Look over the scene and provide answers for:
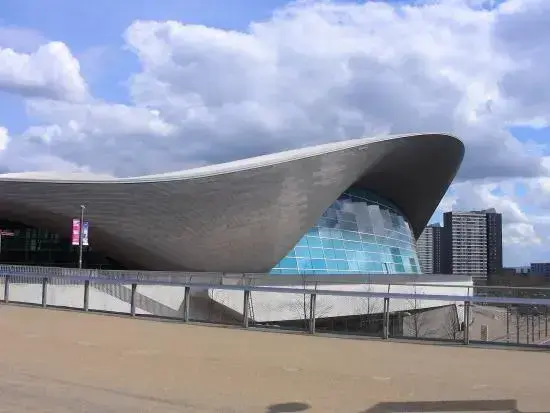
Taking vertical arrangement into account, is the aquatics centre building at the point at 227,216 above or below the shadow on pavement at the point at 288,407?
above

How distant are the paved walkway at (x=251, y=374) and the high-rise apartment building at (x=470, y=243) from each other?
3826 inches

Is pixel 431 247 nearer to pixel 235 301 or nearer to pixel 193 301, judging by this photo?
pixel 235 301

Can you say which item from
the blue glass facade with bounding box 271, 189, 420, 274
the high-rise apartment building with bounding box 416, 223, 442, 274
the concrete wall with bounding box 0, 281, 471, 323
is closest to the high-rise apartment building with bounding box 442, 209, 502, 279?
the high-rise apartment building with bounding box 416, 223, 442, 274

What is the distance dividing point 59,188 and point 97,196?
2147 millimetres

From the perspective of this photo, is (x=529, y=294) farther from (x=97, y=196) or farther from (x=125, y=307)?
(x=97, y=196)

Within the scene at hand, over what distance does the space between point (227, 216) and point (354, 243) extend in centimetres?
1085

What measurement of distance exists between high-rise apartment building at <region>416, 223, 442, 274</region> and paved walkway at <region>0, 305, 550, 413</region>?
4007 inches

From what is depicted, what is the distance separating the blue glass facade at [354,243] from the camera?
4056cm

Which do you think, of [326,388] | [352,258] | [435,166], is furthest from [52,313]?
[435,166]

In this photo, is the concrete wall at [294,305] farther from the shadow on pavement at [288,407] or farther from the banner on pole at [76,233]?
the shadow on pavement at [288,407]

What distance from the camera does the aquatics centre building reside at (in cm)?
3531

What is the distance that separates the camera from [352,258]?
42.6m

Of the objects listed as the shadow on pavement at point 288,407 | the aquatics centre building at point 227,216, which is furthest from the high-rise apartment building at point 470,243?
the shadow on pavement at point 288,407

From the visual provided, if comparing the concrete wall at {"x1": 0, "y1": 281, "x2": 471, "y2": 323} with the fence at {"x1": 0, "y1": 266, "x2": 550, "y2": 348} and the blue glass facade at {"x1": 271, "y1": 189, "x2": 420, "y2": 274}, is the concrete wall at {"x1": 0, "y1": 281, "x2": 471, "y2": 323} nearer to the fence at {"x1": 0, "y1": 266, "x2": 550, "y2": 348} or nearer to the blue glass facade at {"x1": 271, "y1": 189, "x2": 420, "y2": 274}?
the fence at {"x1": 0, "y1": 266, "x2": 550, "y2": 348}
